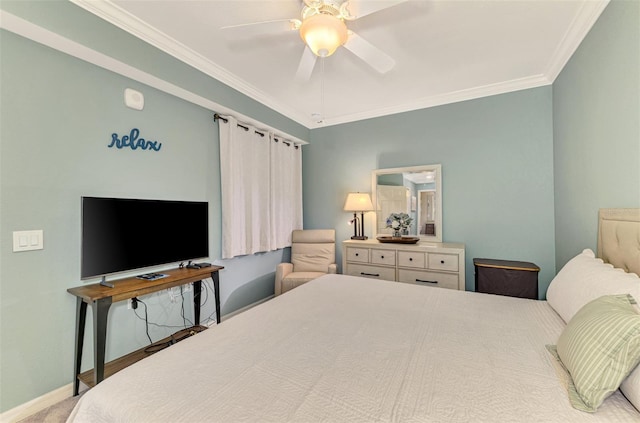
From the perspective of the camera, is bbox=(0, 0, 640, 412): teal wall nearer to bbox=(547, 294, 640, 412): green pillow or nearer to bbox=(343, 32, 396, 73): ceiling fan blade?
bbox=(547, 294, 640, 412): green pillow

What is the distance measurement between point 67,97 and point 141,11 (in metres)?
0.80

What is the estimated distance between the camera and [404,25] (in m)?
2.02

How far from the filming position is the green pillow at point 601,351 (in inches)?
32.7

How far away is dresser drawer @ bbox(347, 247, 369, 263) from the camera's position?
3345 mm

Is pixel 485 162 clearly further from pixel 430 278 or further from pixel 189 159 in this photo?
pixel 189 159

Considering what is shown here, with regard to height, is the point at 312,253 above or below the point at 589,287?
below

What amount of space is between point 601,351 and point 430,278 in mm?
2112

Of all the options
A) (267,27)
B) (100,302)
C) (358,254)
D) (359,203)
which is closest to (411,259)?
(358,254)

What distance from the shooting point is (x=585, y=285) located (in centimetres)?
133

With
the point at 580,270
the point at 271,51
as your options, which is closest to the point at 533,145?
the point at 580,270

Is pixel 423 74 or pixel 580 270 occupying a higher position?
pixel 423 74

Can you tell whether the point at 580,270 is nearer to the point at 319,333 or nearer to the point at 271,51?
the point at 319,333

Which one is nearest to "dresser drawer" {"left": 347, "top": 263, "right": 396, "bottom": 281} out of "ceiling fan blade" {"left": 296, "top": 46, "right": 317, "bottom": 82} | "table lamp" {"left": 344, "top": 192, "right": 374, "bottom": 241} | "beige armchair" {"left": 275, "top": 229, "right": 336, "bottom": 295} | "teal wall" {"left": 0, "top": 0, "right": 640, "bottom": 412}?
"beige armchair" {"left": 275, "top": 229, "right": 336, "bottom": 295}

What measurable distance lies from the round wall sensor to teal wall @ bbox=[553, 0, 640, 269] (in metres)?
3.34
